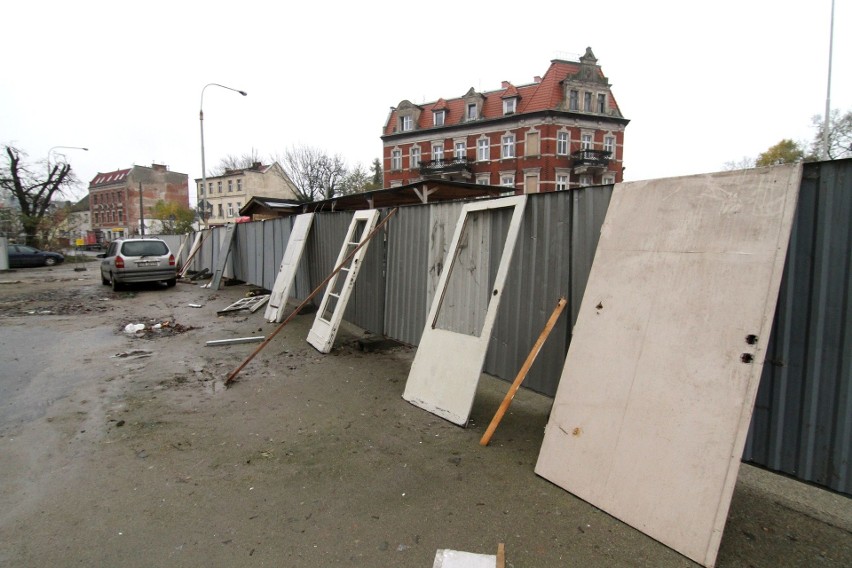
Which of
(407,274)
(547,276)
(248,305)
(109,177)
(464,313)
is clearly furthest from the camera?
(109,177)

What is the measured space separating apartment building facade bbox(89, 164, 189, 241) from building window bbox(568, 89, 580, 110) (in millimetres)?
57072

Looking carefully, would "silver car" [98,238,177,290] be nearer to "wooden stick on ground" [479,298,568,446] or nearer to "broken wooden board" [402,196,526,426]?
"broken wooden board" [402,196,526,426]

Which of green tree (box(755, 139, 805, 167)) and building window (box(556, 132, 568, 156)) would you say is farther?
green tree (box(755, 139, 805, 167))

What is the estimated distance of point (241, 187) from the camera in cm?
5544

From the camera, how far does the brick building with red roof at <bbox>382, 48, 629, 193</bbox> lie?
33719mm

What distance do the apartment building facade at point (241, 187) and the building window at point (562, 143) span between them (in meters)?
34.2

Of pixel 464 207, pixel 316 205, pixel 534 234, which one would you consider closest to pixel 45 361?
pixel 464 207

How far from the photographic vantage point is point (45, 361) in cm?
582

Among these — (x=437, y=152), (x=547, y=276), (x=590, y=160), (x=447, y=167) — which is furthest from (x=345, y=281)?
(x=437, y=152)

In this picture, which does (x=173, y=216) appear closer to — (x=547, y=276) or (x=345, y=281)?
(x=345, y=281)

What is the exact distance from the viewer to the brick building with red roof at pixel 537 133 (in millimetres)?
33719

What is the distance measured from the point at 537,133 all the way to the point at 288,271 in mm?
30671

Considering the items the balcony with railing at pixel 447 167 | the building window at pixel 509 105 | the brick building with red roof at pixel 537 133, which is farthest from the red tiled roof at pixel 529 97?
the balcony with railing at pixel 447 167

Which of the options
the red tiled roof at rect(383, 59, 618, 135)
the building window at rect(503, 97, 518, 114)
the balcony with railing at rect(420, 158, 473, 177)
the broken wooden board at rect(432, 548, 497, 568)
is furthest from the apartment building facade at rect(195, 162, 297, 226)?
the broken wooden board at rect(432, 548, 497, 568)
